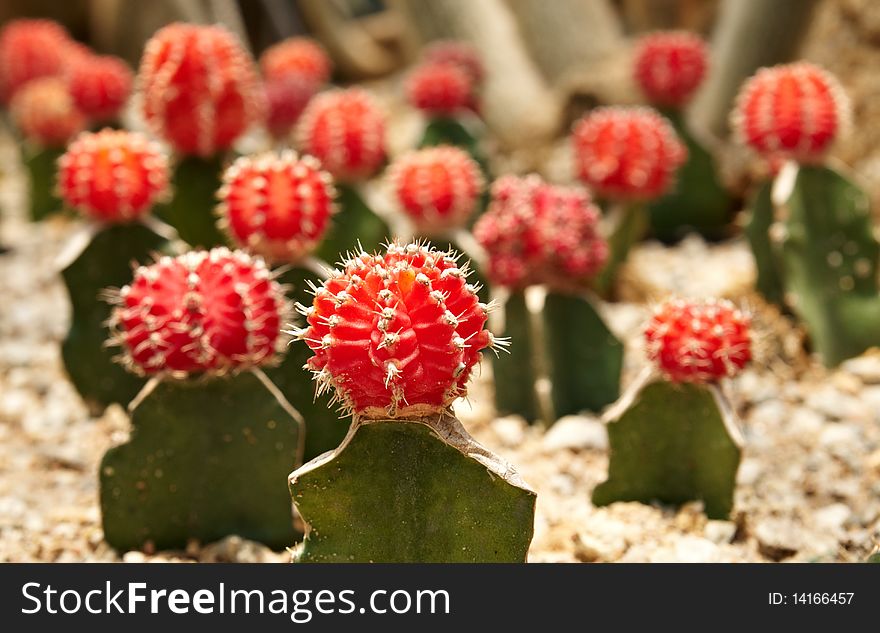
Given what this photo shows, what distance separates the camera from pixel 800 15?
4.02 metres

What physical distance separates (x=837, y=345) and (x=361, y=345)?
1889mm

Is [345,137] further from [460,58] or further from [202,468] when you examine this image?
[460,58]

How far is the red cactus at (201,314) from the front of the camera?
1966 millimetres

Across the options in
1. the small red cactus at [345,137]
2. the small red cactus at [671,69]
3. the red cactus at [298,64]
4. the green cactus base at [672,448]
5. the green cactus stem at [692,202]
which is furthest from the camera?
the red cactus at [298,64]

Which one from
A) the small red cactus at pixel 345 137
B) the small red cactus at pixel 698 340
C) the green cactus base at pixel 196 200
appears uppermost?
the small red cactus at pixel 345 137

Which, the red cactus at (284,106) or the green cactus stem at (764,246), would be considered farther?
the red cactus at (284,106)

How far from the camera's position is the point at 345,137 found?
10.1 ft

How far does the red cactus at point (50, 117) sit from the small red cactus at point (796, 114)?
8.51ft

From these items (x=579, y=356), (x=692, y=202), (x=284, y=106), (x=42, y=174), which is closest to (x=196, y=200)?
(x=579, y=356)

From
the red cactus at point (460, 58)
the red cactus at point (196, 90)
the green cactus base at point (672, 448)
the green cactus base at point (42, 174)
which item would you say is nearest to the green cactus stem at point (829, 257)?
the green cactus base at point (672, 448)

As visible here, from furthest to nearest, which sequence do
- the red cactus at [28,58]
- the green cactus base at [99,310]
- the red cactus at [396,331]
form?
the red cactus at [28,58] < the green cactus base at [99,310] < the red cactus at [396,331]

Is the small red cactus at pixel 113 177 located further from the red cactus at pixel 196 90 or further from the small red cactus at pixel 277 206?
the small red cactus at pixel 277 206

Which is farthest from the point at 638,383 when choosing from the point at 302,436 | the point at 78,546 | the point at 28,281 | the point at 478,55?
the point at 478,55

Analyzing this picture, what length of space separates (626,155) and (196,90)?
124cm
